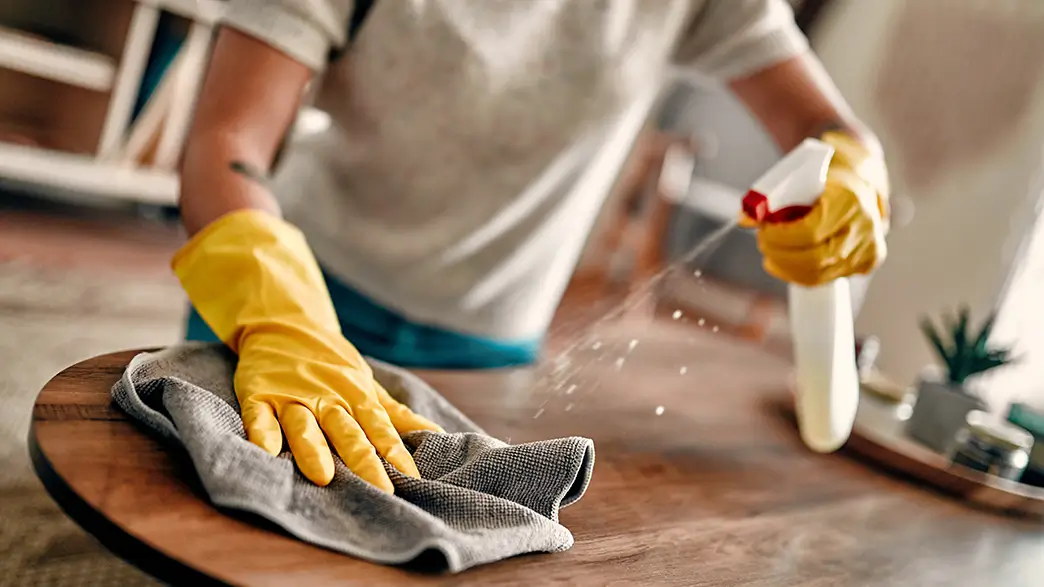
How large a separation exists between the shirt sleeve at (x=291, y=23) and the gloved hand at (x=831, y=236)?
0.49m

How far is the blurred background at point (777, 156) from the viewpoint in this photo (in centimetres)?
256

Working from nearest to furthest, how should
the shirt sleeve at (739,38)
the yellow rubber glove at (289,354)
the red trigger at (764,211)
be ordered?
the yellow rubber glove at (289,354), the red trigger at (764,211), the shirt sleeve at (739,38)

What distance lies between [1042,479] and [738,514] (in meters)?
0.74

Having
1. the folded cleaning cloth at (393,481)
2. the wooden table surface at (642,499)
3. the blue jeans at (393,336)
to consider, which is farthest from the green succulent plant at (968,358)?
the folded cleaning cloth at (393,481)

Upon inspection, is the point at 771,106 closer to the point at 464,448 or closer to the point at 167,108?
the point at 464,448

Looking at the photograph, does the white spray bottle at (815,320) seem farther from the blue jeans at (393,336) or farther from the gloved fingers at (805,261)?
the blue jeans at (393,336)

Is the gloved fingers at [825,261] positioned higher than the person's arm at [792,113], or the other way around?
Result: the person's arm at [792,113]

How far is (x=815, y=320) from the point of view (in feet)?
3.09

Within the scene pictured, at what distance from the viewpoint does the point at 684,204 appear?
375cm

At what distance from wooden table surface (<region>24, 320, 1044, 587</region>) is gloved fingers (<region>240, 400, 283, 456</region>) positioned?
5cm

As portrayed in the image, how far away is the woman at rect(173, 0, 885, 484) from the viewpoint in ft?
2.64

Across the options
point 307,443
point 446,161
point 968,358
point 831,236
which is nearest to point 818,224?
point 831,236

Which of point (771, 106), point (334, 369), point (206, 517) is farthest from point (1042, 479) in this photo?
point (206, 517)

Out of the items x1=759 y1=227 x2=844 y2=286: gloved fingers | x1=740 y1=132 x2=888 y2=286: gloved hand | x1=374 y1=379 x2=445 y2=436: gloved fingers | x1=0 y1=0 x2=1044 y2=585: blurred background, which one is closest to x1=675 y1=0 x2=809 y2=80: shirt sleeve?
x1=740 y1=132 x2=888 y2=286: gloved hand
